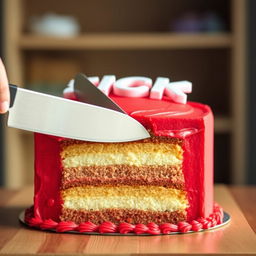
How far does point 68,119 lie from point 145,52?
2.23 metres

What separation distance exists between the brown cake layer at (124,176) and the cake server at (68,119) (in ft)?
0.26

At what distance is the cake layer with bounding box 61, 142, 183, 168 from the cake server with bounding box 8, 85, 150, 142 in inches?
1.5

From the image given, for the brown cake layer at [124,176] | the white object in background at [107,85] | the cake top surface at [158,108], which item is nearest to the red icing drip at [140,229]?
the brown cake layer at [124,176]

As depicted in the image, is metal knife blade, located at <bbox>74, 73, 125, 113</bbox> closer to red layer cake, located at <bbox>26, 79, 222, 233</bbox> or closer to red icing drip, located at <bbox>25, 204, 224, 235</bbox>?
red layer cake, located at <bbox>26, 79, 222, 233</bbox>

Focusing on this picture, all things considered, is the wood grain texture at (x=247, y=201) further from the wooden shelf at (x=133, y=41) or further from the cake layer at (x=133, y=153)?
the wooden shelf at (x=133, y=41)

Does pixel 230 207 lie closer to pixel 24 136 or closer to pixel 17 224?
pixel 17 224

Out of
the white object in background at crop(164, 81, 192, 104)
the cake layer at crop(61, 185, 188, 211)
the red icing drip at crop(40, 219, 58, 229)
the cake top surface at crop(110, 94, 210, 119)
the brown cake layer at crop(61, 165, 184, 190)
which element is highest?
the white object in background at crop(164, 81, 192, 104)

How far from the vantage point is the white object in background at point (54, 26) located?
127 inches

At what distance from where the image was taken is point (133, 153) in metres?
1.38

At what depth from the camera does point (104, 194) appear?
1409 millimetres

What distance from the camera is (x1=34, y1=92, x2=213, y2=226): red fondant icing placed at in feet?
4.45

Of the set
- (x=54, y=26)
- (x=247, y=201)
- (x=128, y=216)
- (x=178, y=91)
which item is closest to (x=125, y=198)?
(x=128, y=216)

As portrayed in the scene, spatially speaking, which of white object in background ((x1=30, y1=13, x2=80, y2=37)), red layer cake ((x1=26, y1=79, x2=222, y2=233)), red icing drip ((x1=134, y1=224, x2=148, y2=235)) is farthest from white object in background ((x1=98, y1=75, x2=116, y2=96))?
white object in background ((x1=30, y1=13, x2=80, y2=37))

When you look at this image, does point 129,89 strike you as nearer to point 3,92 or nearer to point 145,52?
point 3,92
